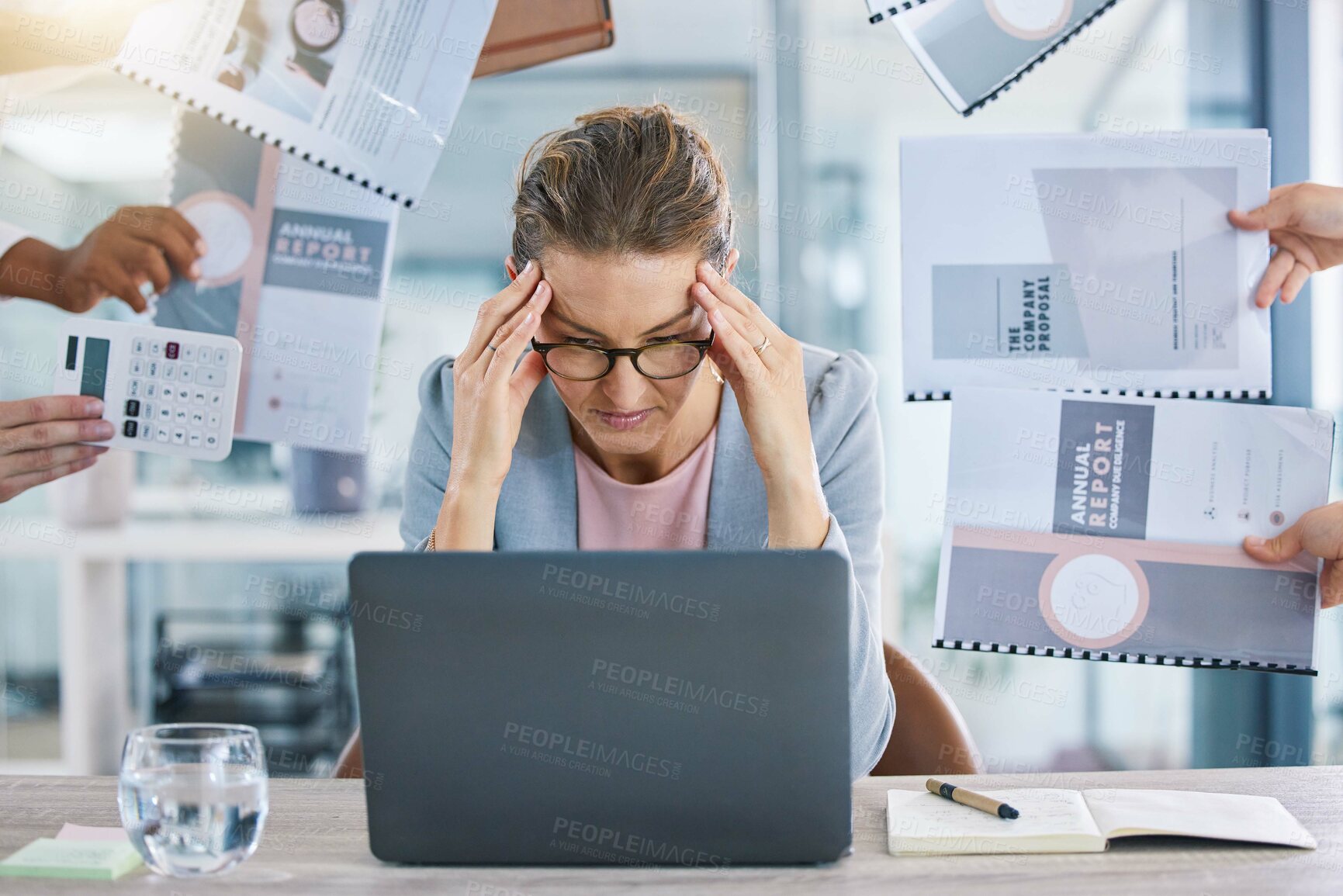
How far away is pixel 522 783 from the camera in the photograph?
0.77 m

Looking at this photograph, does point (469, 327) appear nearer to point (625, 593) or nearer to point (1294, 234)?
point (1294, 234)

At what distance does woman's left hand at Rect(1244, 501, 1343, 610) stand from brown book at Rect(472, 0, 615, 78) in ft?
4.11

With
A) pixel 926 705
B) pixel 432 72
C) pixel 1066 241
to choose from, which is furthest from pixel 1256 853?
pixel 432 72

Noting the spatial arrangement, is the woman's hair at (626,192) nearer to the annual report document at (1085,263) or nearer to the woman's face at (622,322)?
the woman's face at (622,322)

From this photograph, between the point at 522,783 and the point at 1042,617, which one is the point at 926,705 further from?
the point at 522,783

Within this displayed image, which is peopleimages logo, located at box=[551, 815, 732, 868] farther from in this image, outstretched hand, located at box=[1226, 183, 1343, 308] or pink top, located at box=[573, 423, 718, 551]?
outstretched hand, located at box=[1226, 183, 1343, 308]

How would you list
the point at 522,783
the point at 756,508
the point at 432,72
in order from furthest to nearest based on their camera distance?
1. the point at 432,72
2. the point at 756,508
3. the point at 522,783

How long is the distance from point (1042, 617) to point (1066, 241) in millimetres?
505

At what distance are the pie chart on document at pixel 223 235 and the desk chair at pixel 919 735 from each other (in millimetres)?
863

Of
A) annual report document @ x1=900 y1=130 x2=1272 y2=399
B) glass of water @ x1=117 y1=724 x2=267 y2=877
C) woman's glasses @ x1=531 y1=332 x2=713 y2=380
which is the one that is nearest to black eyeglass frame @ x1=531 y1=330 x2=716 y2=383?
woman's glasses @ x1=531 y1=332 x2=713 y2=380

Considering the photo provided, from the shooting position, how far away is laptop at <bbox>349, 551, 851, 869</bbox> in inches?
29.3

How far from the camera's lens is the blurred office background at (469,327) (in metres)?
2.61

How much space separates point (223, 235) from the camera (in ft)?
5.85

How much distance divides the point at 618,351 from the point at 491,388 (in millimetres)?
186
